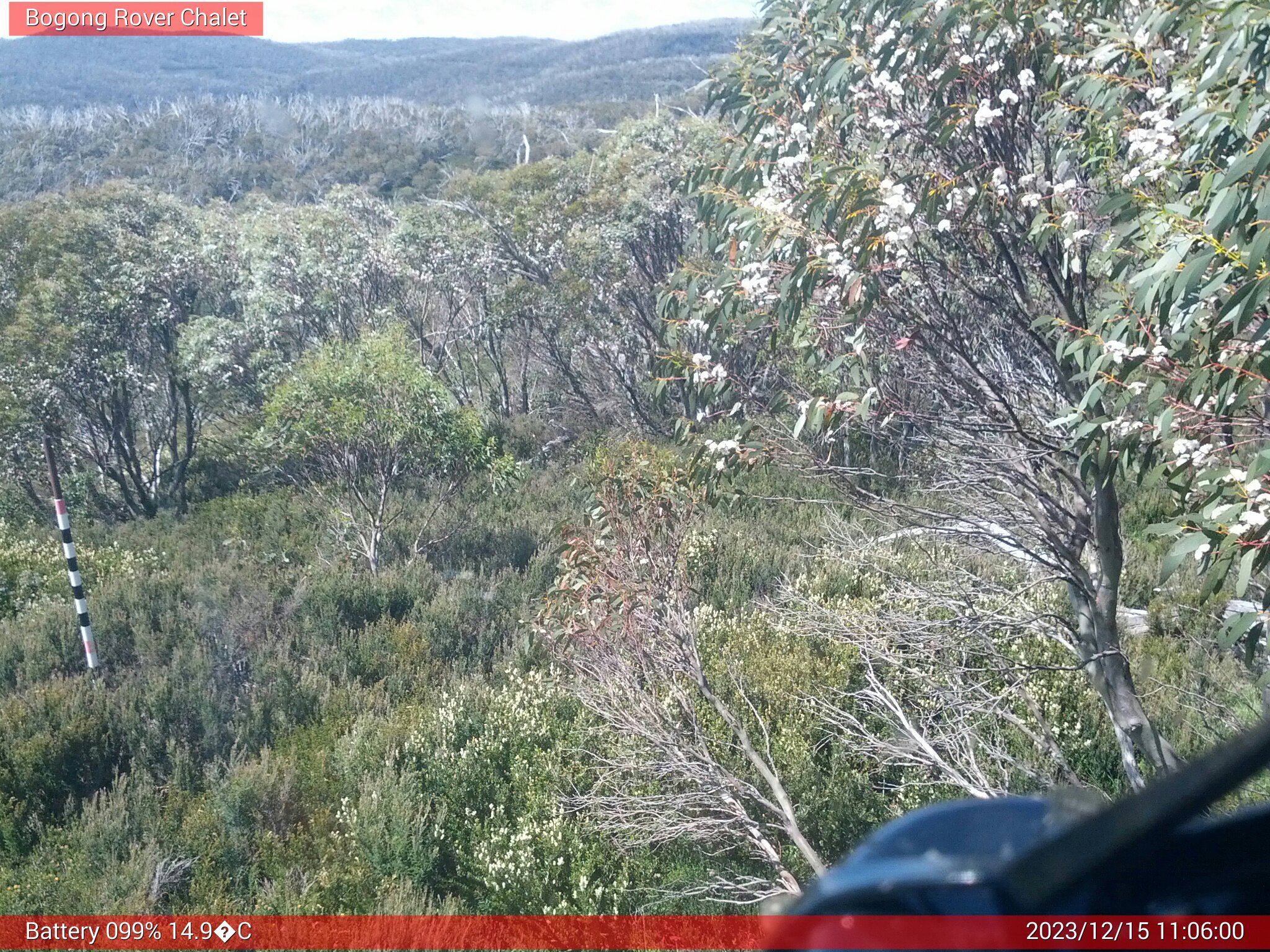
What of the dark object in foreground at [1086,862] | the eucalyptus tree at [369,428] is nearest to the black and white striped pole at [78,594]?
the eucalyptus tree at [369,428]

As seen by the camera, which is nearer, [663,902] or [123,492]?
[663,902]

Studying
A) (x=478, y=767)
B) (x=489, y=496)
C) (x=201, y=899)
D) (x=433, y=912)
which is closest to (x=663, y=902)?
(x=433, y=912)

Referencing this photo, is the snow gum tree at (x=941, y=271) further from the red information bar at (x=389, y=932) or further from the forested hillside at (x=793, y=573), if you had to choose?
the red information bar at (x=389, y=932)

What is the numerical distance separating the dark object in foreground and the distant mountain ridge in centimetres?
5306

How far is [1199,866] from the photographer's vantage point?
89 centimetres

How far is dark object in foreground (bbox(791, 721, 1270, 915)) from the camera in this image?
0.76 metres

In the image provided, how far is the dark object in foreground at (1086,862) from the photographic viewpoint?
0.76 metres

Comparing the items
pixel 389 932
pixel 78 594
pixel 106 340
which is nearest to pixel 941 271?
pixel 389 932

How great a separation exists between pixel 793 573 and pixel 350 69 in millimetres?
71246

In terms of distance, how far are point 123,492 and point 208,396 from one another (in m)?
1.81

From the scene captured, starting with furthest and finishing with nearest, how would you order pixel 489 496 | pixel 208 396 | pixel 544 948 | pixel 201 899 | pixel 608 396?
pixel 608 396 → pixel 208 396 → pixel 489 496 → pixel 201 899 → pixel 544 948

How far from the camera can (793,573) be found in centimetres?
991

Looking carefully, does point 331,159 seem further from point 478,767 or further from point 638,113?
point 478,767

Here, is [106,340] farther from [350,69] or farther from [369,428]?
[350,69]
